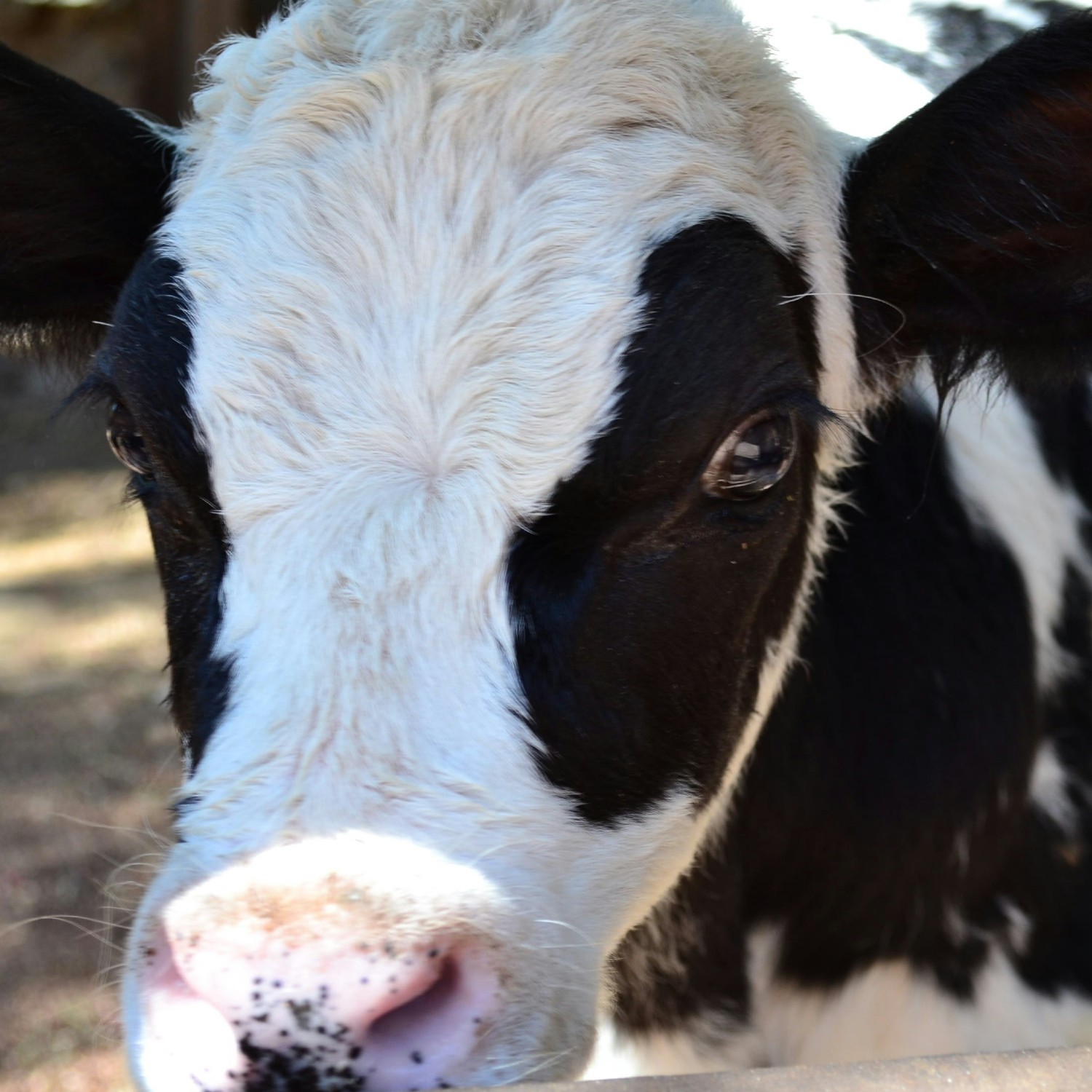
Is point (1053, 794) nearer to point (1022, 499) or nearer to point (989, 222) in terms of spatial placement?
point (1022, 499)

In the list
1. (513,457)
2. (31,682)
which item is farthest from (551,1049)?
(31,682)

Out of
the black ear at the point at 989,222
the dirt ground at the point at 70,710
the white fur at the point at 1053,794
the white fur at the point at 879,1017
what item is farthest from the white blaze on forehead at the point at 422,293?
the white fur at the point at 879,1017

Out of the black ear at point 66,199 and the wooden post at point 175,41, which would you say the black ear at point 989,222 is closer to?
the black ear at point 66,199

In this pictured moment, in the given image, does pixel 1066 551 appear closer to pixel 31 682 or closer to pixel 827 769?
pixel 827 769

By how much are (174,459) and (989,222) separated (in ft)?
4.28

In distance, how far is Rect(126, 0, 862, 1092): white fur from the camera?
62.8 inches

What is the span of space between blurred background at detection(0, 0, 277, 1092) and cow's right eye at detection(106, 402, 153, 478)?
303 millimetres

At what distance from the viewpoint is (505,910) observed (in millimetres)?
1562

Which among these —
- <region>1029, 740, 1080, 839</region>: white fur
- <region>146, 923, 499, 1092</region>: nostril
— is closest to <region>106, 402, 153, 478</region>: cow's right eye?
<region>146, 923, 499, 1092</region>: nostril

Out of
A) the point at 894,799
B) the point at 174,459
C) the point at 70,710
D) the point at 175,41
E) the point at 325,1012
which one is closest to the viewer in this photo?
the point at 325,1012

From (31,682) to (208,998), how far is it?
13.2 feet

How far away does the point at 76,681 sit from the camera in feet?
17.0

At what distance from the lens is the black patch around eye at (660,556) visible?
179 cm

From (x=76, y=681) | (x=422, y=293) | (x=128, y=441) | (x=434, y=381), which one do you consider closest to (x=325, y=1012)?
(x=434, y=381)
